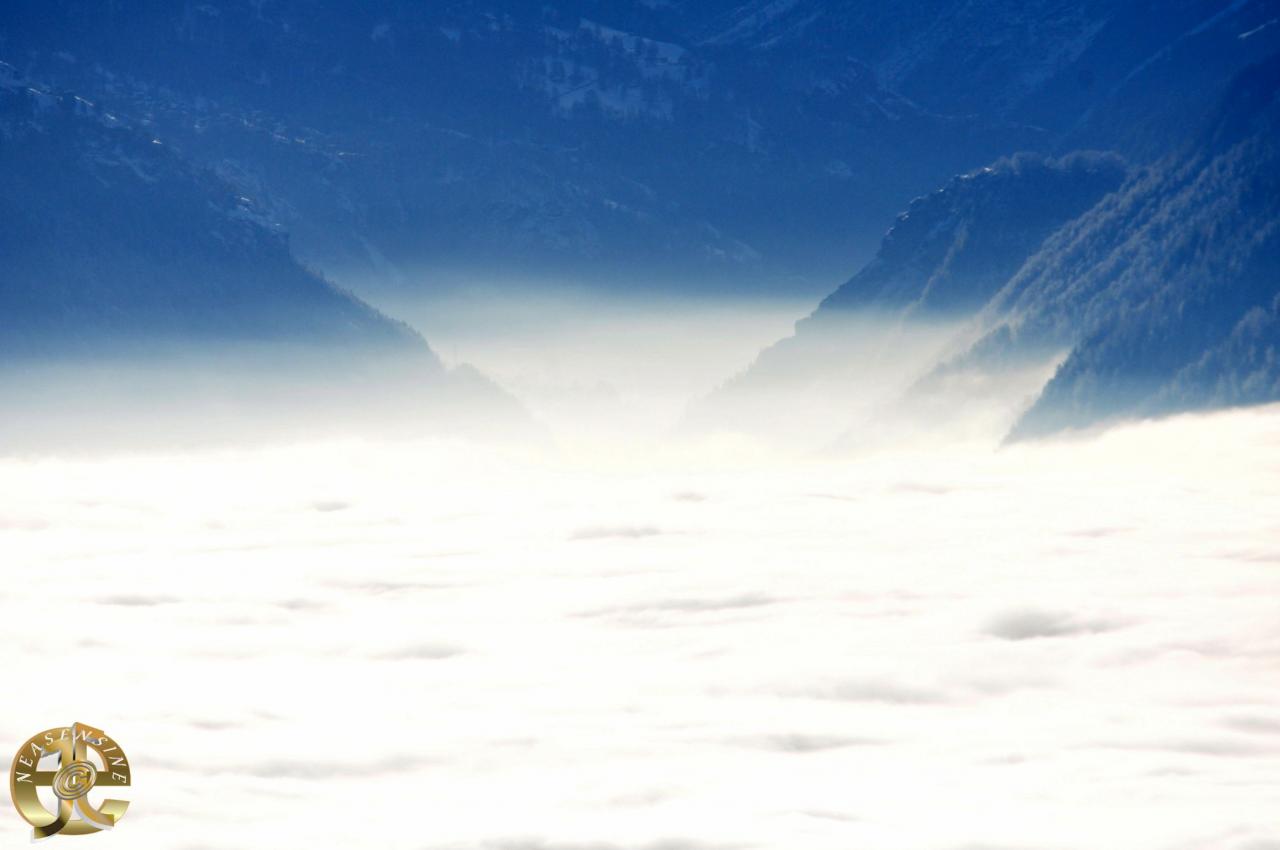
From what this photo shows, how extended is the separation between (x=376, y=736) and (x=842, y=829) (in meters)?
66.0

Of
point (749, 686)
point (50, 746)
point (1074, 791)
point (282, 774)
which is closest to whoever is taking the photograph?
point (50, 746)

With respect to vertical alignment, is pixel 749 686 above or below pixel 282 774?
above

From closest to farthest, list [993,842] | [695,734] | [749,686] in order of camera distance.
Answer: [993,842], [695,734], [749,686]

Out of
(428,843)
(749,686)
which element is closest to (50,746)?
(428,843)

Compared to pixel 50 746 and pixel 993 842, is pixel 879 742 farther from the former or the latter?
pixel 50 746

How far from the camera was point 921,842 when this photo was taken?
10356cm

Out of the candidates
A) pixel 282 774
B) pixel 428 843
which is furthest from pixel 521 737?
pixel 428 843

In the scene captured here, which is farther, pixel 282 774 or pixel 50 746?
pixel 282 774

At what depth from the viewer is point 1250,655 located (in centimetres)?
19025

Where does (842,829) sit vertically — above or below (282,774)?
below

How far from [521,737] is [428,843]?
170 ft

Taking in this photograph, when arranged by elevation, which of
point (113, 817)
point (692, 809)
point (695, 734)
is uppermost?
point (695, 734)

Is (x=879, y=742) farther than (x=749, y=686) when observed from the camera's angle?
No

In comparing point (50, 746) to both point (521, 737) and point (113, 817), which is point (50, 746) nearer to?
point (113, 817)
